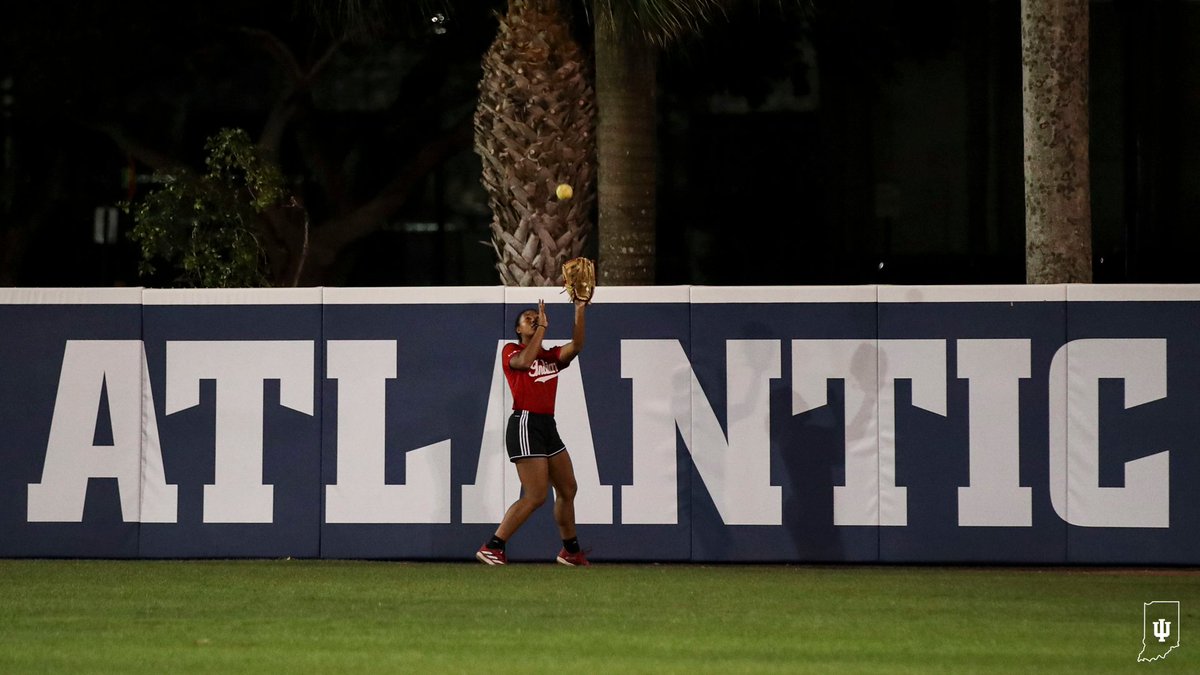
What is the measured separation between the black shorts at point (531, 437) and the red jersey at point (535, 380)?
6 centimetres

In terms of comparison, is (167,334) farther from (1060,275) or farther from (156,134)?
(156,134)

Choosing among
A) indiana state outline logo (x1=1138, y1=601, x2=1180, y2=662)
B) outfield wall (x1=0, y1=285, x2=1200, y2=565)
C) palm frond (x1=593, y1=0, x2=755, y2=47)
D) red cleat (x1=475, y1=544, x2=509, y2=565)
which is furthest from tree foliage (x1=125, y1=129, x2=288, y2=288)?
indiana state outline logo (x1=1138, y1=601, x2=1180, y2=662)

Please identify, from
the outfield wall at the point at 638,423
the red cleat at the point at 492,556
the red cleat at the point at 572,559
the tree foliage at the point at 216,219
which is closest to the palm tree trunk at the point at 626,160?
the outfield wall at the point at 638,423

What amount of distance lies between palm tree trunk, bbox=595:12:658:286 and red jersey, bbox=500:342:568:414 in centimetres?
270

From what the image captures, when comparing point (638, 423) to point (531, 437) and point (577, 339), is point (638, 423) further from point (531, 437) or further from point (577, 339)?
point (577, 339)

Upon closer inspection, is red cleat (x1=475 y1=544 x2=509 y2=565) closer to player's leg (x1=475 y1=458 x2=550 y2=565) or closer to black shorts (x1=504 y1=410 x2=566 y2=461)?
player's leg (x1=475 y1=458 x2=550 y2=565)

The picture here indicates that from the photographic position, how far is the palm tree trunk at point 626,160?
1406 cm

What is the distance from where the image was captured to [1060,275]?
1320cm

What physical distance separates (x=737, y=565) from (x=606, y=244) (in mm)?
3280

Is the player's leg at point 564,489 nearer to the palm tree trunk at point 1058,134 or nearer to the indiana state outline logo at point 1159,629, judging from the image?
the indiana state outline logo at point 1159,629

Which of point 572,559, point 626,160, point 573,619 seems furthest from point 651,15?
point 573,619

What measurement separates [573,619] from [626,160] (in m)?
6.10

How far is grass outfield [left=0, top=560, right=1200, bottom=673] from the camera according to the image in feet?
24.7

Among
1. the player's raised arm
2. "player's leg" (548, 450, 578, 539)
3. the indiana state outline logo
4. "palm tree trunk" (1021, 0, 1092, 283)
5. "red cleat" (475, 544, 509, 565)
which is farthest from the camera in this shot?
"palm tree trunk" (1021, 0, 1092, 283)
